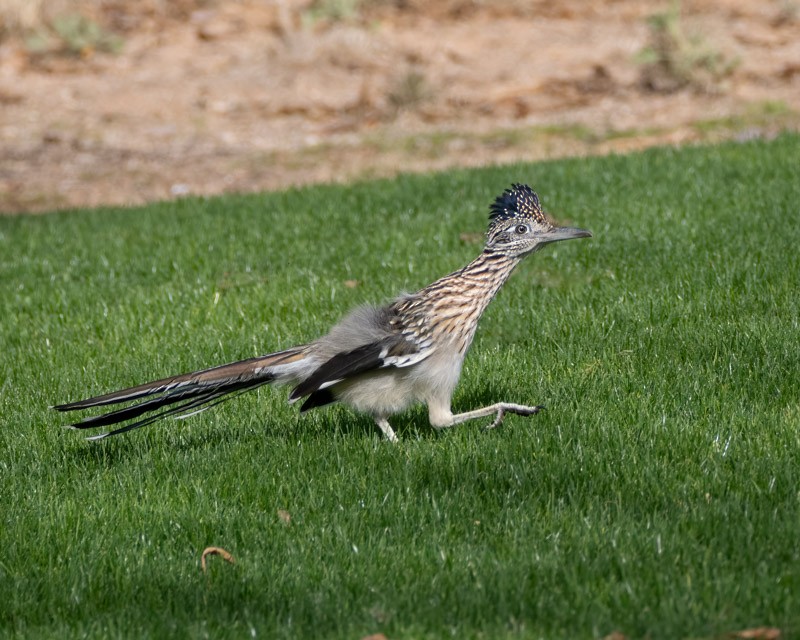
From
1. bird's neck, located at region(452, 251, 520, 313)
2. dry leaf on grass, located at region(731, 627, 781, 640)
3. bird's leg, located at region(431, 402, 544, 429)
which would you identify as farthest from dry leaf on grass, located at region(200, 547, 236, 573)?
dry leaf on grass, located at region(731, 627, 781, 640)

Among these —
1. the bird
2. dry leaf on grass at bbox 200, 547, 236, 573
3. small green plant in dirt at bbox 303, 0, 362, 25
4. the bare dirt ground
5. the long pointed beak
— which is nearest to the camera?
dry leaf on grass at bbox 200, 547, 236, 573

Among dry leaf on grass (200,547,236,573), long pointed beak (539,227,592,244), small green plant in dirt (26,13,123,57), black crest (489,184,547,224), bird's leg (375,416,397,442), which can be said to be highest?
small green plant in dirt (26,13,123,57)

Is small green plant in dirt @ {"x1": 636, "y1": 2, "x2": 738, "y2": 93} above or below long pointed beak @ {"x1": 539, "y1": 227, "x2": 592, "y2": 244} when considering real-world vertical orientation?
above

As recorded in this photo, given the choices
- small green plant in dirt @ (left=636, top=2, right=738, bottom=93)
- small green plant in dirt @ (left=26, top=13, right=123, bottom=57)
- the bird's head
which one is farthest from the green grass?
small green plant in dirt @ (left=26, top=13, right=123, bottom=57)

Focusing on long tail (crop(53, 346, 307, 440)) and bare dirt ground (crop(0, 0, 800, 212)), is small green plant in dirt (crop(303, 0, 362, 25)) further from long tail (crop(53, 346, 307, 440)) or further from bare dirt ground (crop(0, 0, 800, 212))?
long tail (crop(53, 346, 307, 440))

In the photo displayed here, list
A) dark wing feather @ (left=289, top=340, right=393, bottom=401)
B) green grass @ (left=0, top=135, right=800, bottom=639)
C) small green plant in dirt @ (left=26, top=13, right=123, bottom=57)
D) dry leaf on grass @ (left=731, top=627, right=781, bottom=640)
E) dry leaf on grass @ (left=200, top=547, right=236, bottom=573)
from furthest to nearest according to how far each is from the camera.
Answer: small green plant in dirt @ (left=26, top=13, right=123, bottom=57) < dark wing feather @ (left=289, top=340, right=393, bottom=401) < dry leaf on grass @ (left=200, top=547, right=236, bottom=573) < green grass @ (left=0, top=135, right=800, bottom=639) < dry leaf on grass @ (left=731, top=627, right=781, bottom=640)

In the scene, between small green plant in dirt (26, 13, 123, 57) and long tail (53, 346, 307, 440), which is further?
small green plant in dirt (26, 13, 123, 57)

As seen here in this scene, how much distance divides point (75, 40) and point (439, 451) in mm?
18544

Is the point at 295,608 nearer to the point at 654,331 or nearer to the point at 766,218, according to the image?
the point at 654,331

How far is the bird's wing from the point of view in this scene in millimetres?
6375

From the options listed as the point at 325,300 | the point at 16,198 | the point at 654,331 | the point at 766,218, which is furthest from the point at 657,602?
the point at 16,198

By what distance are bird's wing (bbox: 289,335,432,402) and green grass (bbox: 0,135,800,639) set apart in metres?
0.48

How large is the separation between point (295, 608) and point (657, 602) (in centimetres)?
148

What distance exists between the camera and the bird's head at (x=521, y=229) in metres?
6.68
